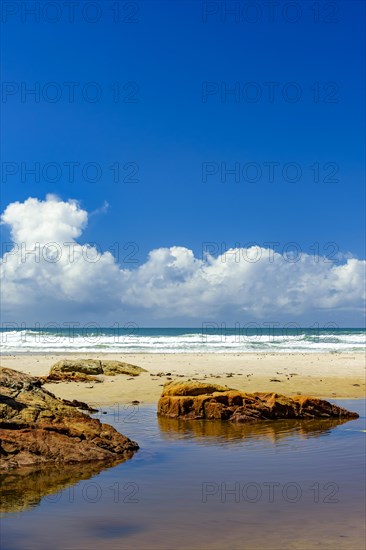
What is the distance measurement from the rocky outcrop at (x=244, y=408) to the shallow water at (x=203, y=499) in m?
2.70

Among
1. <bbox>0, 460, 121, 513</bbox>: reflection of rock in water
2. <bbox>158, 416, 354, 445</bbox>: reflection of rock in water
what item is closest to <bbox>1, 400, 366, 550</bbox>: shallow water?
<bbox>0, 460, 121, 513</bbox>: reflection of rock in water

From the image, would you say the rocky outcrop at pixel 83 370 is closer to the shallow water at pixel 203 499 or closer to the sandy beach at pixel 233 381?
the sandy beach at pixel 233 381

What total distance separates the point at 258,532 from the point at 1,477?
13.5ft

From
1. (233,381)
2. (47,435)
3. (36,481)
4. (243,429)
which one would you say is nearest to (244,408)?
(243,429)

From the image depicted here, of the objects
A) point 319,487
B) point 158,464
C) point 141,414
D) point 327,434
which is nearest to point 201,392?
point 141,414

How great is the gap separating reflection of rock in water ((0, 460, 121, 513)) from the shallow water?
2 cm

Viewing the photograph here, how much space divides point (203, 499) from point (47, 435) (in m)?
3.48

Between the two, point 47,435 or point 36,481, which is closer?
point 36,481

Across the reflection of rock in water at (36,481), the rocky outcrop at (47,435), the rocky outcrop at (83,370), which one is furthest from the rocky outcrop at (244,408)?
the rocky outcrop at (83,370)

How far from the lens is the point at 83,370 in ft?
79.9

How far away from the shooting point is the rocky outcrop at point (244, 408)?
14.1 metres

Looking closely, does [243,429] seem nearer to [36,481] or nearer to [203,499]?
[203,499]

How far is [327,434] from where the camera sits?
12.1 metres

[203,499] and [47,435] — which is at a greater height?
[47,435]
